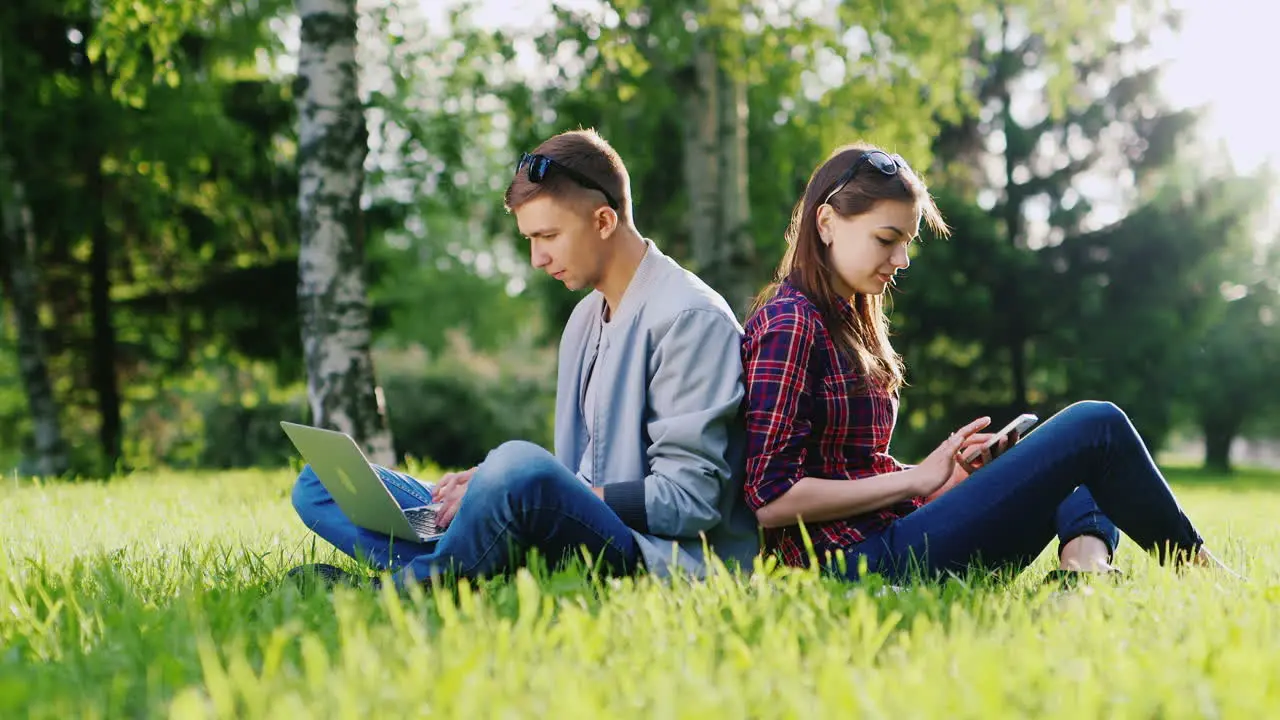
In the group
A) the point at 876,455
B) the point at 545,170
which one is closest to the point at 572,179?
the point at 545,170

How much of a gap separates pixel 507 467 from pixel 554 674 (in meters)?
1.01

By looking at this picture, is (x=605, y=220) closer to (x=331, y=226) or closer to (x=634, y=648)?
(x=634, y=648)

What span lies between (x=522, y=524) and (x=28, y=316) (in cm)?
996

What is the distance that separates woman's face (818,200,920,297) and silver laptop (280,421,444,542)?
1.48 metres

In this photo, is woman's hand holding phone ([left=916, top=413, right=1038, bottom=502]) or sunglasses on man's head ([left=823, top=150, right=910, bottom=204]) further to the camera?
sunglasses on man's head ([left=823, top=150, right=910, bottom=204])

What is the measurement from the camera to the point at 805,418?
128 inches

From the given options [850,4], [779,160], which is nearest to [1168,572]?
[850,4]

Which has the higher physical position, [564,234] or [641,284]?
[564,234]

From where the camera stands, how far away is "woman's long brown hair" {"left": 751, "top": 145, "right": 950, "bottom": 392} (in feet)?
10.9

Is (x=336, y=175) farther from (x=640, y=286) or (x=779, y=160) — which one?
(x=779, y=160)

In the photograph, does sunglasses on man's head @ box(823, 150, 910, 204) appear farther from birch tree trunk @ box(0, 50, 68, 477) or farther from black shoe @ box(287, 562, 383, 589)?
birch tree trunk @ box(0, 50, 68, 477)

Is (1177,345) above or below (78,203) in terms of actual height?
below

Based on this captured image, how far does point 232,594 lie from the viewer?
2.85 m

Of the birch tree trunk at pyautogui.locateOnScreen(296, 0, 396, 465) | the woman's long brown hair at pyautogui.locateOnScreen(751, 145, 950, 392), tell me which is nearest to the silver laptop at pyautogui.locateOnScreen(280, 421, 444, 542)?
the woman's long brown hair at pyautogui.locateOnScreen(751, 145, 950, 392)
